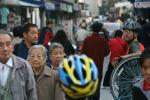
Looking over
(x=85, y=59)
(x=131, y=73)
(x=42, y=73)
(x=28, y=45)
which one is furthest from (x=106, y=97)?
→ (x=85, y=59)

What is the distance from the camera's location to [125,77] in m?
8.02

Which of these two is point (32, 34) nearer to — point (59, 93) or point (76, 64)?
point (59, 93)

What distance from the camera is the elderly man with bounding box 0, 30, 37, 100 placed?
4.91 meters

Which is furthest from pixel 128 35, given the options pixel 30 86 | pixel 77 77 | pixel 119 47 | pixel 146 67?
pixel 77 77

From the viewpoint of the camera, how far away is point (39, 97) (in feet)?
17.5

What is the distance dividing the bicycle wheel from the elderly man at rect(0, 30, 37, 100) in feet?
8.98

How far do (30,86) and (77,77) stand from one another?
2.61 m

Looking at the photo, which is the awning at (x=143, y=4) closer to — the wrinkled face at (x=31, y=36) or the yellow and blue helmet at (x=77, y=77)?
the wrinkled face at (x=31, y=36)

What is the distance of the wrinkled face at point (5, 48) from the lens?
4.91 metres

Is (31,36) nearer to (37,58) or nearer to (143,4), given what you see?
(37,58)

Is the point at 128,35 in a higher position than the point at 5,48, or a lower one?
lower

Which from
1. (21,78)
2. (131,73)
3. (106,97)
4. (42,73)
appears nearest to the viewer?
(21,78)

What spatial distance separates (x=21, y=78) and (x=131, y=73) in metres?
3.15

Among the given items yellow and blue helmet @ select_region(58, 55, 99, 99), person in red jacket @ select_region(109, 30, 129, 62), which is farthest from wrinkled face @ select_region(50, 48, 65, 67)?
person in red jacket @ select_region(109, 30, 129, 62)
